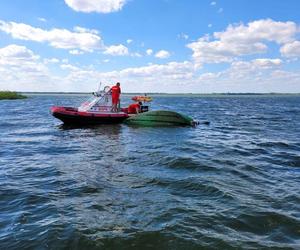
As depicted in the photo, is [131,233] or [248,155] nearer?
[131,233]

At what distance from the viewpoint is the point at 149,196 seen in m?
9.39

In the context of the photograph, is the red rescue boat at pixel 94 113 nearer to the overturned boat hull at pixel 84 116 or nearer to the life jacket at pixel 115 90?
the overturned boat hull at pixel 84 116

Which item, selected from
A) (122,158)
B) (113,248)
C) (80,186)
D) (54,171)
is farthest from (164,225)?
(122,158)

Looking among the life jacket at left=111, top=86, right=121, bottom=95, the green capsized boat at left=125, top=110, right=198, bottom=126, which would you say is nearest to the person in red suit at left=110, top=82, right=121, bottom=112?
the life jacket at left=111, top=86, right=121, bottom=95

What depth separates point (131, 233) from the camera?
A: 709 centimetres

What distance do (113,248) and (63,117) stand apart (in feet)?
64.4

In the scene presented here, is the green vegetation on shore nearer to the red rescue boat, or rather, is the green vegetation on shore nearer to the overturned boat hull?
the red rescue boat

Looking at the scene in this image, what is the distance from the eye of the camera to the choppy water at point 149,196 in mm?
6953

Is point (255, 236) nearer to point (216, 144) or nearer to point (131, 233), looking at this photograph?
point (131, 233)

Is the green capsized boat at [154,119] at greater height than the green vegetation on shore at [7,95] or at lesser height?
greater

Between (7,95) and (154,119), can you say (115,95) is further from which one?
(7,95)

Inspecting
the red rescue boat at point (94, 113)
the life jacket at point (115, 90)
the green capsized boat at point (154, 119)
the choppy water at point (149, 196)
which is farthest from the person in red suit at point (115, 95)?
the choppy water at point (149, 196)

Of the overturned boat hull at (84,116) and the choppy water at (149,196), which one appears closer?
the choppy water at (149,196)

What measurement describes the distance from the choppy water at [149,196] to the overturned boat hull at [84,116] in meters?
7.44
